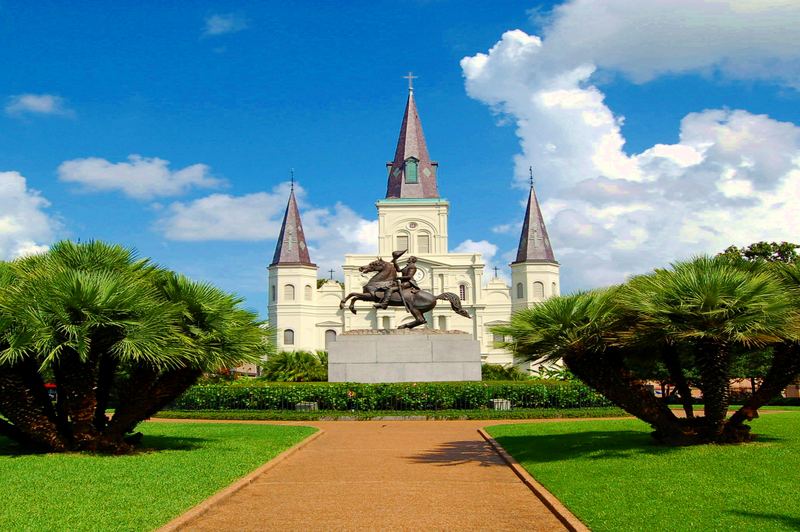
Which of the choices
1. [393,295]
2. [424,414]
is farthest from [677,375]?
[393,295]

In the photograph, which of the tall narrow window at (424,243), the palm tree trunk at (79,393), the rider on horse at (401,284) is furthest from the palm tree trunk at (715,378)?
the tall narrow window at (424,243)

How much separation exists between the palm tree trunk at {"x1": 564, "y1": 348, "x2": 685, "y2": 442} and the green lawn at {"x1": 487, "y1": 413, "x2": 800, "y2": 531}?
1.75 ft

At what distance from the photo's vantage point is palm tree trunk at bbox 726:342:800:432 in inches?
473

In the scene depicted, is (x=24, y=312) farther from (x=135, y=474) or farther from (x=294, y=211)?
(x=294, y=211)

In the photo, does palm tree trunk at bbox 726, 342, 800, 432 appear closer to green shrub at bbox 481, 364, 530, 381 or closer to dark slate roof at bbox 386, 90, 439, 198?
green shrub at bbox 481, 364, 530, 381

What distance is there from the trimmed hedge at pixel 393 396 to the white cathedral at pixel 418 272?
51935mm

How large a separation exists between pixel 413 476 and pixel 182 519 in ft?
13.6

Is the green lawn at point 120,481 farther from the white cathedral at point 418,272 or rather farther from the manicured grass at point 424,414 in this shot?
the white cathedral at point 418,272

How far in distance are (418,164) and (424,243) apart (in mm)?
9543

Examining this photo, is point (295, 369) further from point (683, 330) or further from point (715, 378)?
point (683, 330)

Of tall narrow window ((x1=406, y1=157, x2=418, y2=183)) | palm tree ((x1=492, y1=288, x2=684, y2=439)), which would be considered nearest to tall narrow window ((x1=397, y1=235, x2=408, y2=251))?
tall narrow window ((x1=406, y1=157, x2=418, y2=183))

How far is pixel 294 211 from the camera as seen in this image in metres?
83.6

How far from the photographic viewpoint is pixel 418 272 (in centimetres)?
8062

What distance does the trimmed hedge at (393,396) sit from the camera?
22.4m
